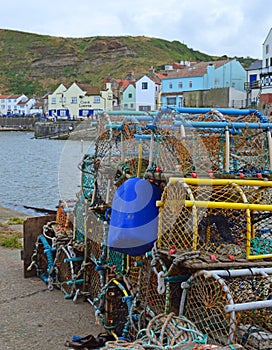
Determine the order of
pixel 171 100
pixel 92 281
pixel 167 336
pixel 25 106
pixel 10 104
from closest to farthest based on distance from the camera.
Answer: pixel 167 336 → pixel 92 281 → pixel 171 100 → pixel 25 106 → pixel 10 104

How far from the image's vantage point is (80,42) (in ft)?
481

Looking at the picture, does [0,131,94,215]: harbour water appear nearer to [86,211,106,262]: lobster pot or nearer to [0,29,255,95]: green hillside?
[86,211,106,262]: lobster pot

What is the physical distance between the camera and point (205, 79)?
148 feet

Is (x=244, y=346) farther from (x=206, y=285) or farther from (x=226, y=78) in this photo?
(x=226, y=78)

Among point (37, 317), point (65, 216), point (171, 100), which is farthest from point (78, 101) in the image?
point (37, 317)

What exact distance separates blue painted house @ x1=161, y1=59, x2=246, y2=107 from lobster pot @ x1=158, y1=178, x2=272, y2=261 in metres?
41.7

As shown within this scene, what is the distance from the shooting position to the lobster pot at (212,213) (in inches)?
144

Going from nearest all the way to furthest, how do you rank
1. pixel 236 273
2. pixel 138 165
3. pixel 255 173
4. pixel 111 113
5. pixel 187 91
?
pixel 236 273 → pixel 255 173 → pixel 138 165 → pixel 111 113 → pixel 187 91

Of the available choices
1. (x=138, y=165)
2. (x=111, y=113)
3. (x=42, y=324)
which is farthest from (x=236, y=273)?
(x=111, y=113)

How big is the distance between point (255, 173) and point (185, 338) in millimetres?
1808

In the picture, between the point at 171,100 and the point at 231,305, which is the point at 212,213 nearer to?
the point at 231,305

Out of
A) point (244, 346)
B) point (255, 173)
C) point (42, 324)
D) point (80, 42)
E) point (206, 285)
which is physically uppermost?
point (80, 42)

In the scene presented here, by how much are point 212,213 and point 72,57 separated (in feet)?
445

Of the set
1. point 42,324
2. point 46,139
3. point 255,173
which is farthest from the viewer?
point 46,139
